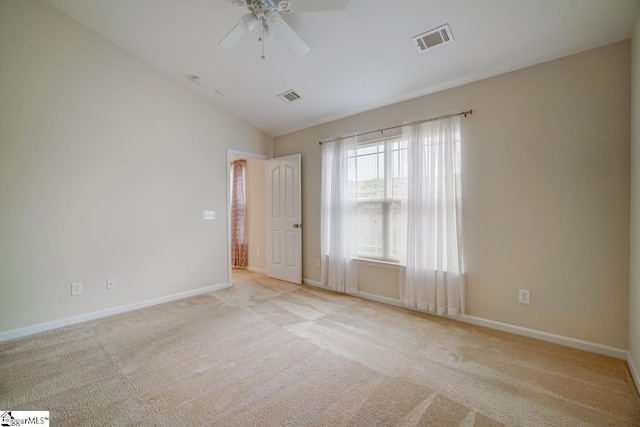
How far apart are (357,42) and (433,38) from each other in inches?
27.4

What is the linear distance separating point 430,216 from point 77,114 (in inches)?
163

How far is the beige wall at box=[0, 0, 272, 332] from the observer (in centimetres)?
271

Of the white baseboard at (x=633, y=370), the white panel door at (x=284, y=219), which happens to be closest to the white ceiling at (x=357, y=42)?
the white panel door at (x=284, y=219)

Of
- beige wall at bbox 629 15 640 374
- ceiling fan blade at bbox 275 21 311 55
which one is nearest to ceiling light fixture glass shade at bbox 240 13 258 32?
ceiling fan blade at bbox 275 21 311 55

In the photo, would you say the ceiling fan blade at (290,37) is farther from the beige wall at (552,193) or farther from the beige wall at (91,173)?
the beige wall at (91,173)

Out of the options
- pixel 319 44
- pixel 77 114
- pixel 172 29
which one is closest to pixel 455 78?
pixel 319 44

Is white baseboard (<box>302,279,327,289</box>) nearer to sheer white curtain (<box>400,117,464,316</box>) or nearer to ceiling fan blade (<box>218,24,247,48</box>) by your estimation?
sheer white curtain (<box>400,117,464,316</box>)

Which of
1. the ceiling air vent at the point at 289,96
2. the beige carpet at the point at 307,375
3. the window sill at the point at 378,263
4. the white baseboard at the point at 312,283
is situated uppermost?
the ceiling air vent at the point at 289,96

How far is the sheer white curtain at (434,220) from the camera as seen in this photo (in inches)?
118

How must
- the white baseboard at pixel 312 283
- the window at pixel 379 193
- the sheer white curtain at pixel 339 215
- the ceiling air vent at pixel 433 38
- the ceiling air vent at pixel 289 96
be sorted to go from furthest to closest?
1. the white baseboard at pixel 312 283
2. the sheer white curtain at pixel 339 215
3. the ceiling air vent at pixel 289 96
4. the window at pixel 379 193
5. the ceiling air vent at pixel 433 38

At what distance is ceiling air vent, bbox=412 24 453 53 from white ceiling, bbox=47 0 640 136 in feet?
0.17

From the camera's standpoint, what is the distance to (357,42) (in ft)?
8.77

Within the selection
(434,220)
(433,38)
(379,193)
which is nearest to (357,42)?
(433,38)

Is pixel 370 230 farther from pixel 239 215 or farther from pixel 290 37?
pixel 239 215
